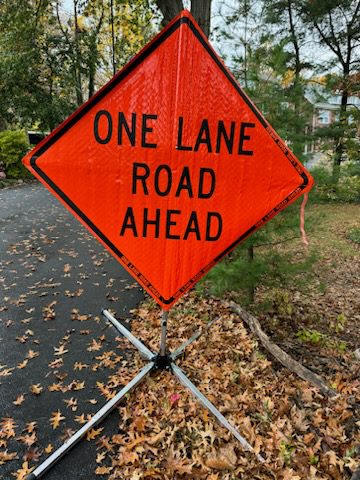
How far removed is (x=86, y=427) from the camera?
2.60 meters

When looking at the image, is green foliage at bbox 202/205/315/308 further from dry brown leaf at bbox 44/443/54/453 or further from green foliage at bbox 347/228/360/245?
green foliage at bbox 347/228/360/245

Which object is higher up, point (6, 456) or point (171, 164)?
point (171, 164)

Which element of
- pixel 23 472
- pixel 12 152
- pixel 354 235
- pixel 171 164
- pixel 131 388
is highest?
pixel 171 164

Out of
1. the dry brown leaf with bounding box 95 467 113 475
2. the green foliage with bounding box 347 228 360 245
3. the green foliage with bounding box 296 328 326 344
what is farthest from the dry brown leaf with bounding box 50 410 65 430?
the green foliage with bounding box 347 228 360 245

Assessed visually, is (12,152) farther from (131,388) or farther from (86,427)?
(86,427)

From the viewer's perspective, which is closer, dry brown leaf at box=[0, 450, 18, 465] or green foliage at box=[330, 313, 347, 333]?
dry brown leaf at box=[0, 450, 18, 465]

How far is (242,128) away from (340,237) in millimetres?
9259

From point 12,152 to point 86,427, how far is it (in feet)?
51.7

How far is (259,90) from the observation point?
13.1 ft

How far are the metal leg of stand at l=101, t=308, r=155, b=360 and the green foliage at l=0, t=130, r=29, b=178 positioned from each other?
1371cm

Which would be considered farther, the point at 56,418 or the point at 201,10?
the point at 201,10

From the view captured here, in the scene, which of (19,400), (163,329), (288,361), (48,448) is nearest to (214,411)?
(163,329)

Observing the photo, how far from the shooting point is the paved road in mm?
2682

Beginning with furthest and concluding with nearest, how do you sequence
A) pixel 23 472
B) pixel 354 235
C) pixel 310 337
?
pixel 354 235 → pixel 310 337 → pixel 23 472
